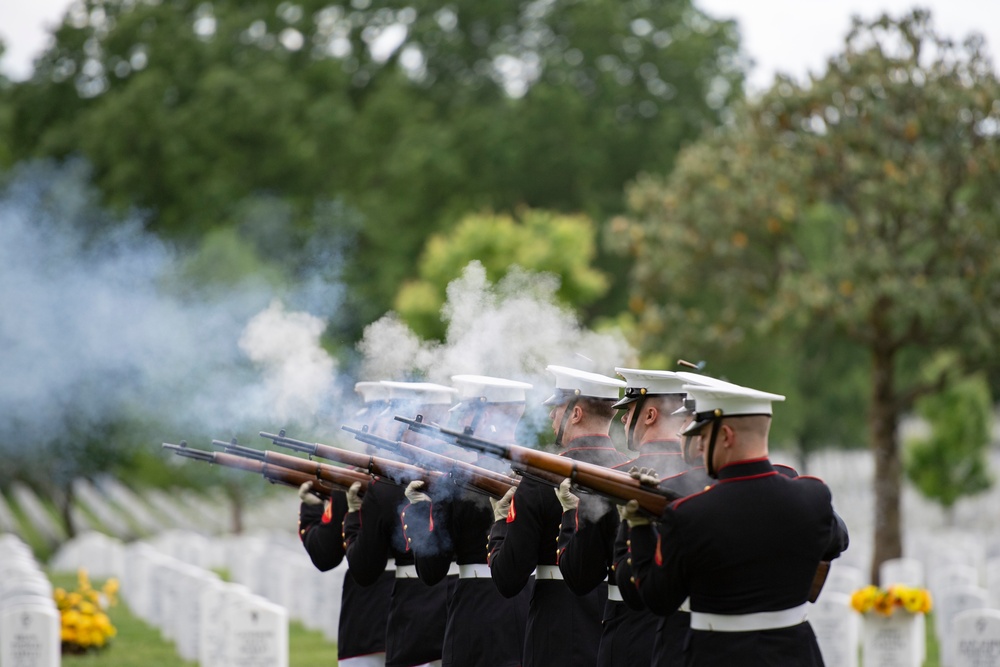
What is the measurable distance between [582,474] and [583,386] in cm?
101

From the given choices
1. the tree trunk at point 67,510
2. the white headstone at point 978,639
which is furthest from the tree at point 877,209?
the tree trunk at point 67,510

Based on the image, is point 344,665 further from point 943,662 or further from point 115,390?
point 115,390

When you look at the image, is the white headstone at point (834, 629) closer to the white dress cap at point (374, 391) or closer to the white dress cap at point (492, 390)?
the white dress cap at point (374, 391)

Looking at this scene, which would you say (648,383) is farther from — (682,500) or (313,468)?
(313,468)

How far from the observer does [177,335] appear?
17375 millimetres

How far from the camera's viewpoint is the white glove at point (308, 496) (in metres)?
7.41

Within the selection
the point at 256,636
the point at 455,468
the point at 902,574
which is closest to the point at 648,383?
the point at 455,468

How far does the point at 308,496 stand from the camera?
7.52 m

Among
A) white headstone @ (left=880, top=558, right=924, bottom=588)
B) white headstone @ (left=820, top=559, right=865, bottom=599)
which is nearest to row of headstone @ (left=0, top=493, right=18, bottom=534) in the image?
white headstone @ (left=880, top=558, right=924, bottom=588)

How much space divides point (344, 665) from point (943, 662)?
7088mm

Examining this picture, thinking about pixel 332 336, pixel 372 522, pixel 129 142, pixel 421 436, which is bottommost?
pixel 372 522

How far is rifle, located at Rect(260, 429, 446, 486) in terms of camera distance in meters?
6.30

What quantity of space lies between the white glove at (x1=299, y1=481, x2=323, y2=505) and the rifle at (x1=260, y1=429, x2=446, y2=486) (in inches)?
14.1

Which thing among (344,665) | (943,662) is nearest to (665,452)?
(344,665)
